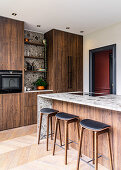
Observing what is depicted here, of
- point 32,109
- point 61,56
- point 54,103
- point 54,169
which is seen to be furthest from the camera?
point 61,56

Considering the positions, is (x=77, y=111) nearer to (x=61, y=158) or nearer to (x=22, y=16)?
(x=61, y=158)

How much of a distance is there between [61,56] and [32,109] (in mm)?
1833

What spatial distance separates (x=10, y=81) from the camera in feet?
12.4

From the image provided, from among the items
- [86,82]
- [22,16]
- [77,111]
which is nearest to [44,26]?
[22,16]

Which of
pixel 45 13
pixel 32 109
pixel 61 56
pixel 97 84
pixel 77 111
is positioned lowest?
pixel 32 109

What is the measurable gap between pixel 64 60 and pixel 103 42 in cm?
131

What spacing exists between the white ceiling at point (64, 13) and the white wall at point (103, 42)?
227 mm

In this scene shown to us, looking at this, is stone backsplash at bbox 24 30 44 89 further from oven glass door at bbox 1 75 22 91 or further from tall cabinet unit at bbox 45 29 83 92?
oven glass door at bbox 1 75 22 91

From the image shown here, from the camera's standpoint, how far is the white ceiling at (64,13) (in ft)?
9.66

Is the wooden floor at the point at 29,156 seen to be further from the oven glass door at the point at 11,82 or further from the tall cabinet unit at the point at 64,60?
the tall cabinet unit at the point at 64,60

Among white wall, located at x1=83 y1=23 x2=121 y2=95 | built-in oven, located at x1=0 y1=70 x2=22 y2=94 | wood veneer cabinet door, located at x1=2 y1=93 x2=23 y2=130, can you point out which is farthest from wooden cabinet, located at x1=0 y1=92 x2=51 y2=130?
white wall, located at x1=83 y1=23 x2=121 y2=95

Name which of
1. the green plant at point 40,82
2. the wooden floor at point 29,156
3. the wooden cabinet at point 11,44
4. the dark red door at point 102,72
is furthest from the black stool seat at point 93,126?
the dark red door at point 102,72

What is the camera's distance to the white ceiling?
2.95 meters

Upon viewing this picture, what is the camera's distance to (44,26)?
4.21m
